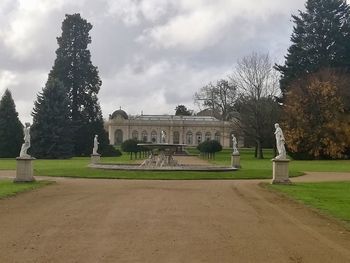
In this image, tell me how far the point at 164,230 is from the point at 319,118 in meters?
52.0

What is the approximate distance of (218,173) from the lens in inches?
1160

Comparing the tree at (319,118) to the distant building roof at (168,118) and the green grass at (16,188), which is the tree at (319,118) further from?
the distant building roof at (168,118)

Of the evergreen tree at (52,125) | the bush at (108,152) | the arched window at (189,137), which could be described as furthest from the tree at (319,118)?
the arched window at (189,137)

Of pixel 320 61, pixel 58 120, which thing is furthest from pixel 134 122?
pixel 320 61

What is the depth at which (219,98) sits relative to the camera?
94500mm

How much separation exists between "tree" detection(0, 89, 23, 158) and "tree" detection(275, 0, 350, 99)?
1337 inches

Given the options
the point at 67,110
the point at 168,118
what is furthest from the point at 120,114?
the point at 67,110

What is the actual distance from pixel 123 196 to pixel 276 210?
494 cm

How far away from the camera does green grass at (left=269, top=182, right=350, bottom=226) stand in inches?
540

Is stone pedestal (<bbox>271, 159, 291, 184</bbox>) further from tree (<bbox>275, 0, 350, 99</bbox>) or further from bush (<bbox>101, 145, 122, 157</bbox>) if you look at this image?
bush (<bbox>101, 145, 122, 157</bbox>)

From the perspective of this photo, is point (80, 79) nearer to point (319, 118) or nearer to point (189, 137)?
point (319, 118)

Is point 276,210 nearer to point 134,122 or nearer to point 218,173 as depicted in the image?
point 218,173

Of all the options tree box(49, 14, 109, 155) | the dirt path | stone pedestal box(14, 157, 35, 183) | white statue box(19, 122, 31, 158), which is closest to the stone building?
tree box(49, 14, 109, 155)

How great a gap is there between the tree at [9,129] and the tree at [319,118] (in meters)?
33.6
